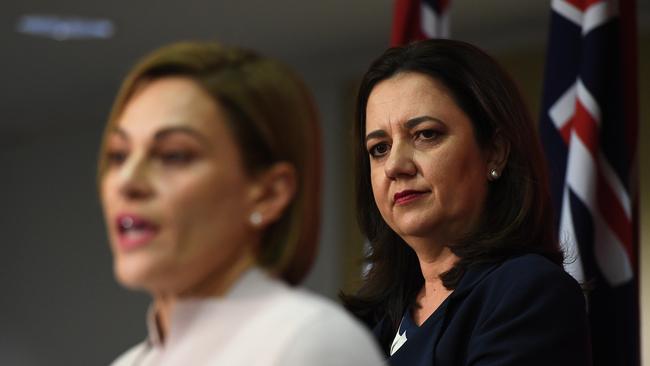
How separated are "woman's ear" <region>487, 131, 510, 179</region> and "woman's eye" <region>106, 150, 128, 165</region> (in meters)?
0.82

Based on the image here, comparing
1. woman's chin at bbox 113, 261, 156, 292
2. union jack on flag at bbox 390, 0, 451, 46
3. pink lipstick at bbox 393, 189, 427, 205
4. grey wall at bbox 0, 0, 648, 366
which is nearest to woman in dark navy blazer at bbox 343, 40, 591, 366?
pink lipstick at bbox 393, 189, 427, 205

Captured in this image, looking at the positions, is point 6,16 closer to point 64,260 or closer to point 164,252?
point 64,260

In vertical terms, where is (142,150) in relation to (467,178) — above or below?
above

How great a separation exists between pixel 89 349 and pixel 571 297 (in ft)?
25.6

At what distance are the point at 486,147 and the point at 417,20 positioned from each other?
97cm

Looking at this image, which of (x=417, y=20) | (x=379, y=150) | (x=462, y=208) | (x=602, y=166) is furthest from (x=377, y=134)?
(x=417, y=20)

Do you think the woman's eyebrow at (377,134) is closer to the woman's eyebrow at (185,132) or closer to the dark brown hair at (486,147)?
the dark brown hair at (486,147)

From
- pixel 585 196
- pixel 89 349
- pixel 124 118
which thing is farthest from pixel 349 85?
pixel 124 118

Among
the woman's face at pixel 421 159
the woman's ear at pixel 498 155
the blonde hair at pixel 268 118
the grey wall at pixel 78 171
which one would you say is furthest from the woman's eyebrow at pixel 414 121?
the grey wall at pixel 78 171

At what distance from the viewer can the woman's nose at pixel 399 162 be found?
60.8 inches

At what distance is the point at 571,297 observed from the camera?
4.88 feet

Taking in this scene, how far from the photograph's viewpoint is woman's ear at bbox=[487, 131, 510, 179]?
64.8 inches

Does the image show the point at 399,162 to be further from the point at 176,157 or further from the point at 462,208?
the point at 176,157

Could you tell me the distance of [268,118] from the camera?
915 millimetres
